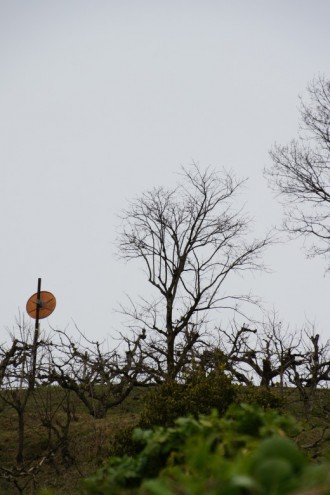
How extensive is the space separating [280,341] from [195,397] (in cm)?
1060

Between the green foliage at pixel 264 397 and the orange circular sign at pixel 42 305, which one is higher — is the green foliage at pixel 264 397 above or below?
below

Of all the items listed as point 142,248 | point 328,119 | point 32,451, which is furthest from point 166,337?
point 328,119

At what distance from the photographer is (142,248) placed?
22.3m

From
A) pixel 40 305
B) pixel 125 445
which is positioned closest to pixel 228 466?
pixel 125 445

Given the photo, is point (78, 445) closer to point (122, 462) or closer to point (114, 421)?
point (114, 421)

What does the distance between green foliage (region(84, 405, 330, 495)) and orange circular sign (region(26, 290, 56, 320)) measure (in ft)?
55.1

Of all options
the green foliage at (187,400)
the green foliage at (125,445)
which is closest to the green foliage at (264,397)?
the green foliage at (187,400)

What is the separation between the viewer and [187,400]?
1103 centimetres

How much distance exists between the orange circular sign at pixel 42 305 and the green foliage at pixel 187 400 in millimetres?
8656

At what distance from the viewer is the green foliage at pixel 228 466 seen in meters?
1.38

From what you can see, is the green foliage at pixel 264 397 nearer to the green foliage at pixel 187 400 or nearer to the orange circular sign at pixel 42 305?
the green foliage at pixel 187 400

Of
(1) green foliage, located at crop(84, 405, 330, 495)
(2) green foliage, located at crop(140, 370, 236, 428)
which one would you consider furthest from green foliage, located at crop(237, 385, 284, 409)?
(1) green foliage, located at crop(84, 405, 330, 495)

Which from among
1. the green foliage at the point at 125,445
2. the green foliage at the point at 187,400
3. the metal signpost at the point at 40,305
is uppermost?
the metal signpost at the point at 40,305

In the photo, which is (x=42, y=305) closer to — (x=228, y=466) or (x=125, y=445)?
(x=125, y=445)
